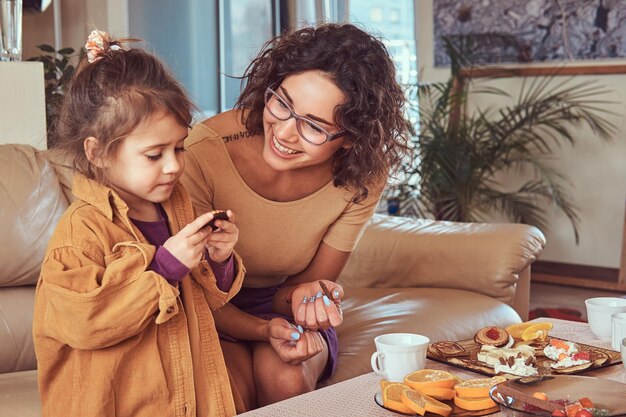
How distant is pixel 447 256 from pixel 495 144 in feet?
7.33

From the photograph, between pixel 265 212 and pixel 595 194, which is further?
pixel 595 194

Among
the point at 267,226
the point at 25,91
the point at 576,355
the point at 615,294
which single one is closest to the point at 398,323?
the point at 267,226

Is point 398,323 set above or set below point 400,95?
below

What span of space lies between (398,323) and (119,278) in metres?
1.09

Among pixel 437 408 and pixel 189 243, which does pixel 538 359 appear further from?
→ pixel 189 243

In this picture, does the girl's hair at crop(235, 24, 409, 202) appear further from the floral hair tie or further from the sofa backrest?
the sofa backrest

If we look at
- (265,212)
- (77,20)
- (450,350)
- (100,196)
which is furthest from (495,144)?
(100,196)

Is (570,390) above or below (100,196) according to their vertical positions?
below

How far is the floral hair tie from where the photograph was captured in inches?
69.7

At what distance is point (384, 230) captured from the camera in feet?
9.90

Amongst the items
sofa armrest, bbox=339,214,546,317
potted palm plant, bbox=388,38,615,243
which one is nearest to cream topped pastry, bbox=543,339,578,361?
sofa armrest, bbox=339,214,546,317

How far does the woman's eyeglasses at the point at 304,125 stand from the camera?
191 cm

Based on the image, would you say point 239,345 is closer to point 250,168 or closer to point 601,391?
point 250,168

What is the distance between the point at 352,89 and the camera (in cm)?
194
